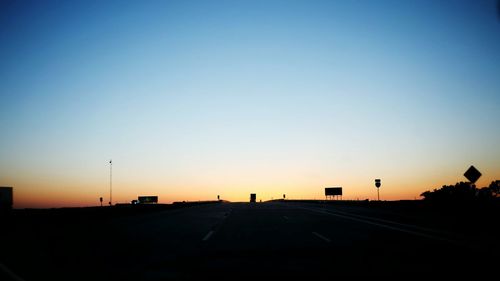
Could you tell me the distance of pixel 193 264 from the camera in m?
8.26

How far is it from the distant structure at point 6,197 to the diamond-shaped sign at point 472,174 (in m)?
47.2

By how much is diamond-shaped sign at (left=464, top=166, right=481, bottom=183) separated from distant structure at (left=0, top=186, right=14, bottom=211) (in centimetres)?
4721

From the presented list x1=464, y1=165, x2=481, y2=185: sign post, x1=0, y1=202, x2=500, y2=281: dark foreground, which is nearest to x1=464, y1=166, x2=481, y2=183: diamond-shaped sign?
x1=464, y1=165, x2=481, y2=185: sign post

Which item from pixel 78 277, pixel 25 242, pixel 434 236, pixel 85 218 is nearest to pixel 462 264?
pixel 434 236

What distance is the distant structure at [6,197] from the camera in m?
47.2

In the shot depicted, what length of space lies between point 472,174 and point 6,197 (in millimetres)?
48120

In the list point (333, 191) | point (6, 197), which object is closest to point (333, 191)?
point (333, 191)

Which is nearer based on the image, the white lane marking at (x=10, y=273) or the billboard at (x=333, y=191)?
the white lane marking at (x=10, y=273)

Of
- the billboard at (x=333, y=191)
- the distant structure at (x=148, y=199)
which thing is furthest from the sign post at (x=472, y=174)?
the distant structure at (x=148, y=199)

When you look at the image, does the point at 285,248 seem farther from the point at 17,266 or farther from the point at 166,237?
the point at 17,266

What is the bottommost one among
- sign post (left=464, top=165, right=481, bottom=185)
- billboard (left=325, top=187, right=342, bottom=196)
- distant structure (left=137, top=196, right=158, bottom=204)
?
distant structure (left=137, top=196, right=158, bottom=204)

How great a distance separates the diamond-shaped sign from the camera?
20938 millimetres

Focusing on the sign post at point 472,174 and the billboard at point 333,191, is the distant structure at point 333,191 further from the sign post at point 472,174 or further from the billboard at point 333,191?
the sign post at point 472,174

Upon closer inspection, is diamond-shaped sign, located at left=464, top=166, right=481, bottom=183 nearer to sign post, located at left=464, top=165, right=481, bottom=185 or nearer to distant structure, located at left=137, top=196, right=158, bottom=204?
sign post, located at left=464, top=165, right=481, bottom=185
